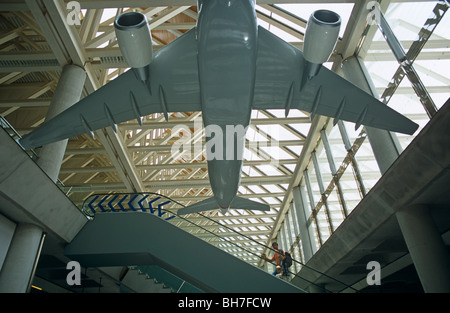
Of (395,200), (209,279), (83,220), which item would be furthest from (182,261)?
(395,200)

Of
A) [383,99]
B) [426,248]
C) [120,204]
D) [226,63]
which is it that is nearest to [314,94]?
[226,63]

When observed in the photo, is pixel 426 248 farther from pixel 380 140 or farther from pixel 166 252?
pixel 166 252

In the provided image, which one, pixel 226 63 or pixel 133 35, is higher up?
pixel 133 35

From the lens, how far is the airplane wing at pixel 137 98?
6.70 metres

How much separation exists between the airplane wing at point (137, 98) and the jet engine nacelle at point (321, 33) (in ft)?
8.73

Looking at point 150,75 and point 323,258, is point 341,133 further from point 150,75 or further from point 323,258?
point 150,75

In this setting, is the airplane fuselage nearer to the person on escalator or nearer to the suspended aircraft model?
the suspended aircraft model

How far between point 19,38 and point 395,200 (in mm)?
17643

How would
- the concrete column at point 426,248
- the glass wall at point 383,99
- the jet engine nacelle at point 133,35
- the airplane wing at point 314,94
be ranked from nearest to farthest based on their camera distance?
the jet engine nacelle at point 133,35, the concrete column at point 426,248, the airplane wing at point 314,94, the glass wall at point 383,99

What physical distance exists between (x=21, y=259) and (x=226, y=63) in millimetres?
7126

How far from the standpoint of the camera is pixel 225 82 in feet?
18.1

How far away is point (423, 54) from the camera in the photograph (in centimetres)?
781

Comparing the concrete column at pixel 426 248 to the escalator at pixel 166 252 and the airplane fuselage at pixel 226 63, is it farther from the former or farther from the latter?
the airplane fuselage at pixel 226 63

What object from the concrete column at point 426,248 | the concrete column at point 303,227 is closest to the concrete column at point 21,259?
the concrete column at point 426,248
